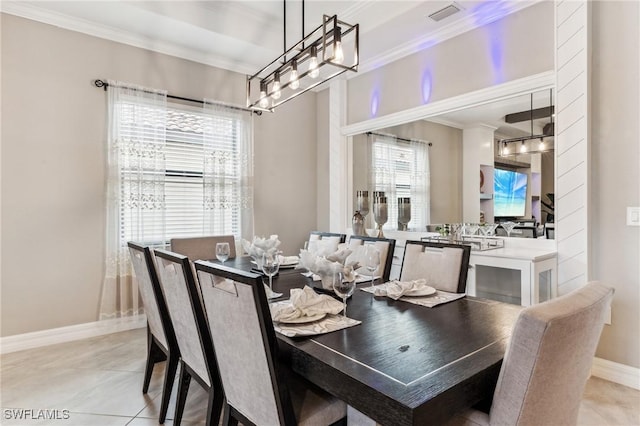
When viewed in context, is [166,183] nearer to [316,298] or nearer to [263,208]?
[263,208]

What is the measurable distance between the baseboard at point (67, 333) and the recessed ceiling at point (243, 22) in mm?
2639

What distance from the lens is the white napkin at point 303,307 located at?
1.42 meters

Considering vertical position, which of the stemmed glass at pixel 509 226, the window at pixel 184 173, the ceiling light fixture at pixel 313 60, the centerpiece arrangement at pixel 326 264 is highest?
the ceiling light fixture at pixel 313 60

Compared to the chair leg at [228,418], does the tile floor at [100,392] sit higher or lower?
lower

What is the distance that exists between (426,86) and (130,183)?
3.00 metres

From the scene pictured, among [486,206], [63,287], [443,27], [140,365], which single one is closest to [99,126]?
[63,287]

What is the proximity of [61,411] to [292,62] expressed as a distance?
248 cm

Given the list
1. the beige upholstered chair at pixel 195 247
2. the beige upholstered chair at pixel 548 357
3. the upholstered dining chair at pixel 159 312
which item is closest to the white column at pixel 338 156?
the beige upholstered chair at pixel 195 247

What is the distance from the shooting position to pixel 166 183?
3623 millimetres

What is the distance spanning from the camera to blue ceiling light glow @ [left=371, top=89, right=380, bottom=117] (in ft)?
13.2

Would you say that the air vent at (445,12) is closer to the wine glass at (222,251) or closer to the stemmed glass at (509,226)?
the stemmed glass at (509,226)

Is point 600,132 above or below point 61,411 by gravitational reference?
above

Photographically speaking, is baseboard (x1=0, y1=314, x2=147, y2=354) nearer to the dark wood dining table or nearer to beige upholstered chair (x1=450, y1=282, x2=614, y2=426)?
the dark wood dining table

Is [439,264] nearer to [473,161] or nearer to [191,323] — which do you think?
[191,323]
